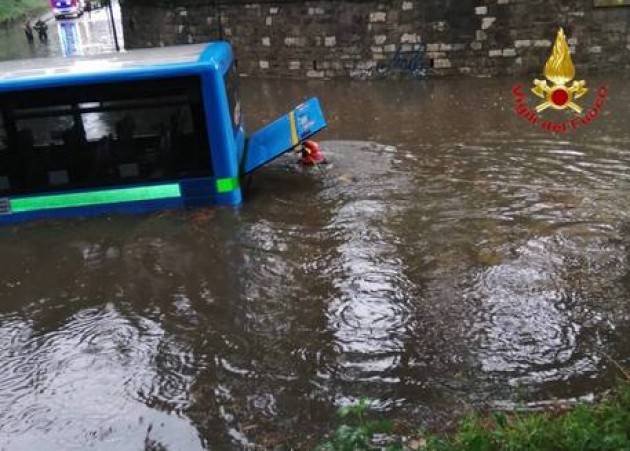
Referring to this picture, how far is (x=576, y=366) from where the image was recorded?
15.9 feet

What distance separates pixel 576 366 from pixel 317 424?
6.42ft

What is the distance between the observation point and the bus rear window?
25.6 feet

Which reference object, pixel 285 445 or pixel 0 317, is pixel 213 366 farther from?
pixel 0 317

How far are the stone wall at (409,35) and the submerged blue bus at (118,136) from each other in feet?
28.1

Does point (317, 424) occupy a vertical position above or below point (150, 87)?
below

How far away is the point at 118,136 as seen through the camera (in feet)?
26.7

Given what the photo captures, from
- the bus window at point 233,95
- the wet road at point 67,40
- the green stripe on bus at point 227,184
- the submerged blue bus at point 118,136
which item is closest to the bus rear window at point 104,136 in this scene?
the submerged blue bus at point 118,136

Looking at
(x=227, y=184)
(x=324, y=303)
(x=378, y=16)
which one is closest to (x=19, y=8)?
(x=378, y=16)

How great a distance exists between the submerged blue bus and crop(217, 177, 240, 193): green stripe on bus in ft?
0.04

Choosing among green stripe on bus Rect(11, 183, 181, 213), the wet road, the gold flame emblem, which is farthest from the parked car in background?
the gold flame emblem

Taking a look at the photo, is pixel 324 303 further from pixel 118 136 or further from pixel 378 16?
pixel 378 16

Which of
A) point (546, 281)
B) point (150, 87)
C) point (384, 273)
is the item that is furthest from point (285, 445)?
point (150, 87)

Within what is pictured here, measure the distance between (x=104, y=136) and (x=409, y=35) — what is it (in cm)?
1011

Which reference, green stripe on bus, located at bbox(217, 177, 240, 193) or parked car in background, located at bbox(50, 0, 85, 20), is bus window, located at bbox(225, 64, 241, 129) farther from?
parked car in background, located at bbox(50, 0, 85, 20)
